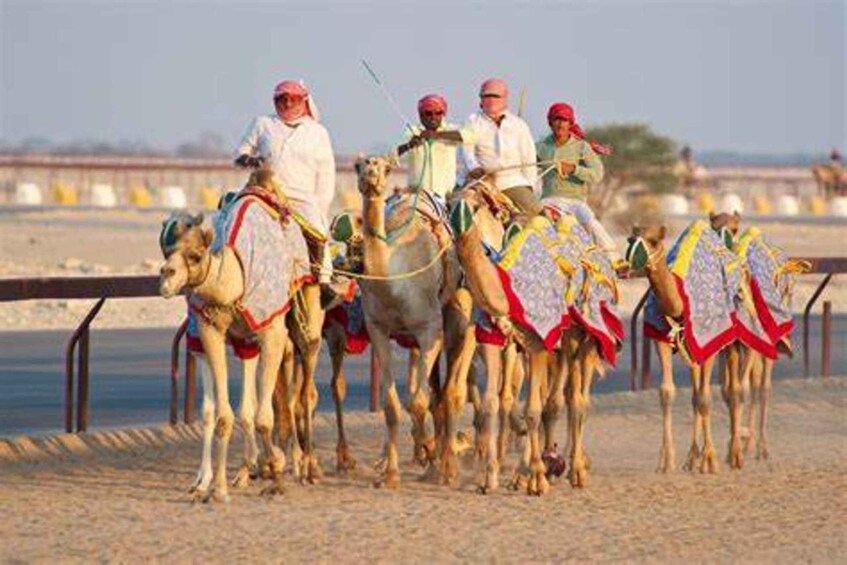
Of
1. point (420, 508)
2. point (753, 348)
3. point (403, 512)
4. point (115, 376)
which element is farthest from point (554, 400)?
point (115, 376)

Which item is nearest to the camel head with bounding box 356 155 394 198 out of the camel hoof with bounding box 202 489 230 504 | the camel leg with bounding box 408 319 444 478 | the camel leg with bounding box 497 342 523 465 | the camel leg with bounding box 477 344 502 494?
the camel leg with bounding box 408 319 444 478

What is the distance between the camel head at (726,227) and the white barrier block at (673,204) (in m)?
64.5

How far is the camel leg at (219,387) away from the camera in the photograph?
54.9 feet

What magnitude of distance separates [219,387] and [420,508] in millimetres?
1477

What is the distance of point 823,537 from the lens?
15297 mm

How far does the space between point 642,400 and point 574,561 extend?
10.4 meters

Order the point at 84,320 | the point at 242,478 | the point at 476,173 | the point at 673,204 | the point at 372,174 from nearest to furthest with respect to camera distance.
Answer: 1. the point at 372,174
2. the point at 242,478
3. the point at 476,173
4. the point at 84,320
5. the point at 673,204

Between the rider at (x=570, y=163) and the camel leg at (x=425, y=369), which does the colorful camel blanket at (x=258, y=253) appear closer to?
the camel leg at (x=425, y=369)

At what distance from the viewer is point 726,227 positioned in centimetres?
2045

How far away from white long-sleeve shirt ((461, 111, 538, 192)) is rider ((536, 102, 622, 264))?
28 centimetres

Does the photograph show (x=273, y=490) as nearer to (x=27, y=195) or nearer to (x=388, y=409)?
(x=388, y=409)

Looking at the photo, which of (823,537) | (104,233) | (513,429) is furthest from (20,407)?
(104,233)

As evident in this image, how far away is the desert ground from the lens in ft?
47.9

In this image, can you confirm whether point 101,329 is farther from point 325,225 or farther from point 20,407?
point 325,225
